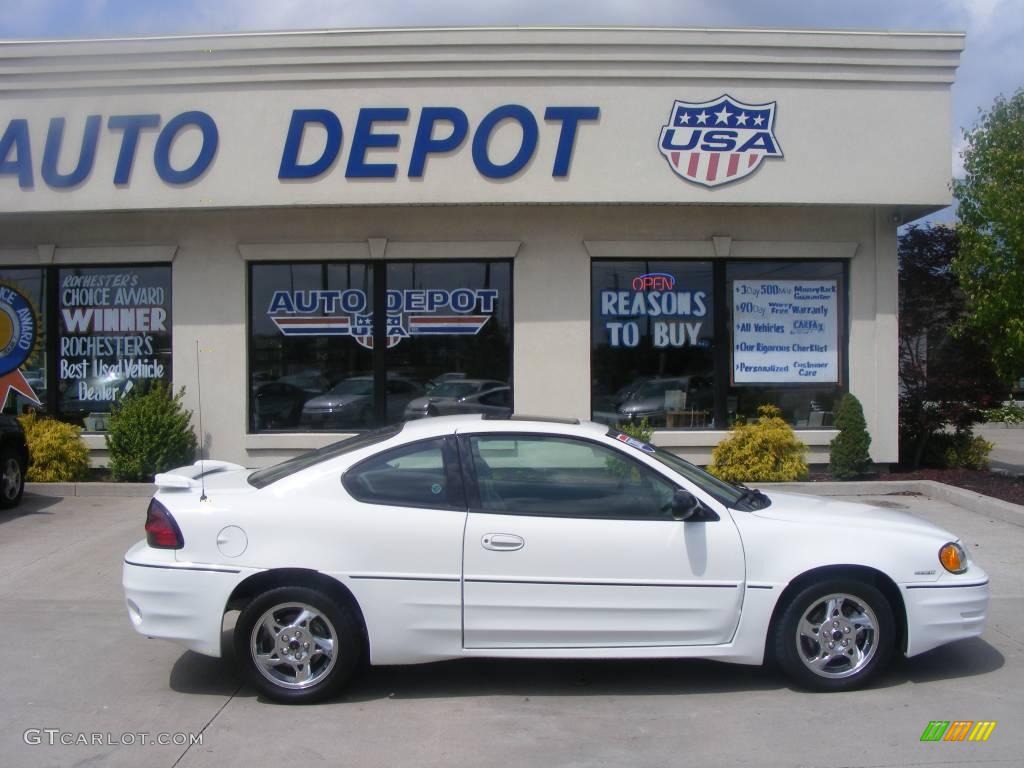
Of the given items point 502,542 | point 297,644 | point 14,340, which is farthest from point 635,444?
point 14,340

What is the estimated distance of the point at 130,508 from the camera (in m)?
11.1

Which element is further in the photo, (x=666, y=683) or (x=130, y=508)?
(x=130, y=508)

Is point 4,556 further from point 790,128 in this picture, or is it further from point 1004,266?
point 1004,266

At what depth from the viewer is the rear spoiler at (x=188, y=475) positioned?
5.46 metres

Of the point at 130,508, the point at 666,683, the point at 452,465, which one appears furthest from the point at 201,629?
the point at 130,508

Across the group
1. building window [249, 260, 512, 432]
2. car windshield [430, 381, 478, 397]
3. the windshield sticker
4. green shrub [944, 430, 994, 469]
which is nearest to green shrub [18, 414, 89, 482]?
building window [249, 260, 512, 432]

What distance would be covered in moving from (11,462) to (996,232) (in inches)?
444

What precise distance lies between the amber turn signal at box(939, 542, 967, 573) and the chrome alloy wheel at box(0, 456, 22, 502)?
382 inches

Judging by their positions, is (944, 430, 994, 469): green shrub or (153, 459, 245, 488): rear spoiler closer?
(153, 459, 245, 488): rear spoiler

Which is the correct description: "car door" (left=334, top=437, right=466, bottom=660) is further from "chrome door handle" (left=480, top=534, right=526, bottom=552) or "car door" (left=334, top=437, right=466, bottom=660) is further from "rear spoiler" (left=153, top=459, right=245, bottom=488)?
"rear spoiler" (left=153, top=459, right=245, bottom=488)

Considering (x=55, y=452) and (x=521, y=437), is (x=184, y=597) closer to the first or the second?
(x=521, y=437)

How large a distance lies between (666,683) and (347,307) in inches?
330

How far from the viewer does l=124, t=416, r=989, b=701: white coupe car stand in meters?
5.12

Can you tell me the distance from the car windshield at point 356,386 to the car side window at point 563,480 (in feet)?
24.8
